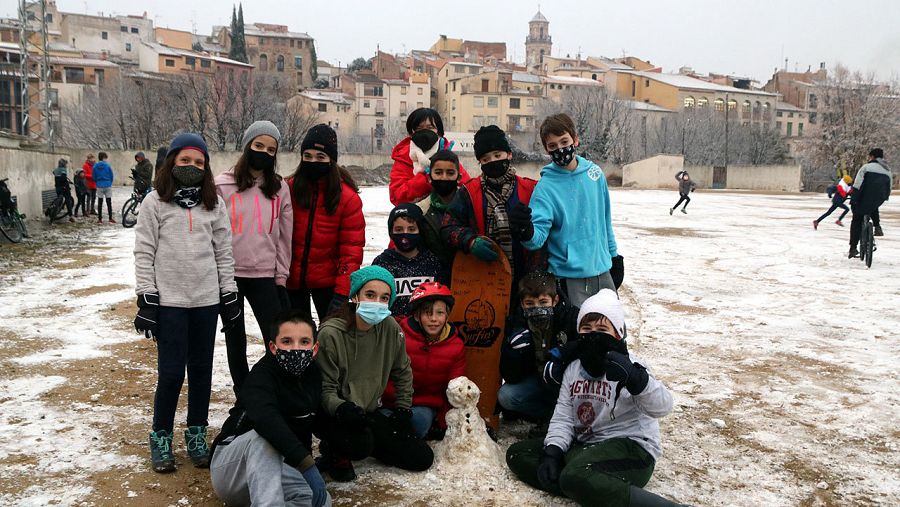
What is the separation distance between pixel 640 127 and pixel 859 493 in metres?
63.8

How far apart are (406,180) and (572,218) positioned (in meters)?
1.24

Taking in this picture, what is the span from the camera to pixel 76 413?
15.1 feet

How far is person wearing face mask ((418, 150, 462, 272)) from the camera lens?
4328mm

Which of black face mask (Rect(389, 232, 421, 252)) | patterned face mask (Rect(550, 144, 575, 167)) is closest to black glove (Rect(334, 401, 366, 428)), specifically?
black face mask (Rect(389, 232, 421, 252))

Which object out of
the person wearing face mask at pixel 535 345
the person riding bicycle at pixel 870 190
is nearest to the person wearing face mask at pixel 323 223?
the person wearing face mask at pixel 535 345

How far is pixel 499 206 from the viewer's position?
13.9 ft

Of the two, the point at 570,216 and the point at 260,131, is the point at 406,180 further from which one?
the point at 570,216

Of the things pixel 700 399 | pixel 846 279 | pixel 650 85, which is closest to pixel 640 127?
pixel 650 85

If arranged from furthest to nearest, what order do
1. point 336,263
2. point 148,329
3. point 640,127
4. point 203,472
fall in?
1. point 640,127
2. point 336,263
3. point 203,472
4. point 148,329

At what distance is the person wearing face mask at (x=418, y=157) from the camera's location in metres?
4.73

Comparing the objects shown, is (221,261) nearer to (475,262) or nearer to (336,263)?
(336,263)

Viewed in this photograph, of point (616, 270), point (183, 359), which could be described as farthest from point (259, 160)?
point (616, 270)

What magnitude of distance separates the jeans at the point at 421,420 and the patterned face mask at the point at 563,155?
1.68 meters

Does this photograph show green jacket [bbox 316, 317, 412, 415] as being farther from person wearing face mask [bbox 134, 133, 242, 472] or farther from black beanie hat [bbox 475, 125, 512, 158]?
black beanie hat [bbox 475, 125, 512, 158]
